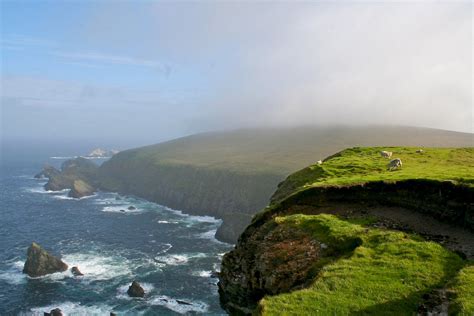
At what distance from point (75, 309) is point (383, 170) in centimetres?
6069

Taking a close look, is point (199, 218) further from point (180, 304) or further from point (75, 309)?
point (75, 309)

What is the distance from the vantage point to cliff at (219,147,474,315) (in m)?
17.1

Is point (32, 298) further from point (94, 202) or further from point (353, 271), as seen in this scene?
point (94, 202)

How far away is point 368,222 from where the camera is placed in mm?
26219

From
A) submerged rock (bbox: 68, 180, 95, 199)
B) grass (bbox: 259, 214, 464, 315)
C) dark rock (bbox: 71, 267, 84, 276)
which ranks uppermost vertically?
grass (bbox: 259, 214, 464, 315)

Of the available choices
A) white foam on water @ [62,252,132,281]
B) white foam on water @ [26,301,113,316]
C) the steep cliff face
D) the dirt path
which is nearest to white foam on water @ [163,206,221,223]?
the steep cliff face

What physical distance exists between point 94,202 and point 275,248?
164946 mm

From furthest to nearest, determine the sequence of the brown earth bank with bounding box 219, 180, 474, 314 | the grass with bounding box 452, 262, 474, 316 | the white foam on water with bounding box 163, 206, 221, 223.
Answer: the white foam on water with bounding box 163, 206, 221, 223
the brown earth bank with bounding box 219, 180, 474, 314
the grass with bounding box 452, 262, 474, 316

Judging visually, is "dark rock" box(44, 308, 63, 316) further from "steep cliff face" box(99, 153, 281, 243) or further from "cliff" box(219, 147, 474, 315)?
"steep cliff face" box(99, 153, 281, 243)

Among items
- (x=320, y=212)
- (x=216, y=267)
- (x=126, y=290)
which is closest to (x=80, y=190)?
(x=216, y=267)

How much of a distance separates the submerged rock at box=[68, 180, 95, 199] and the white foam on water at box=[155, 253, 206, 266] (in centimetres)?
9692

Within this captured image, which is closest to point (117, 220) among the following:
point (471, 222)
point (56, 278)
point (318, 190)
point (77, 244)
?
point (77, 244)

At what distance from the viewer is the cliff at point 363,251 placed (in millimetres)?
17109

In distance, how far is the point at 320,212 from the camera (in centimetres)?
2988
